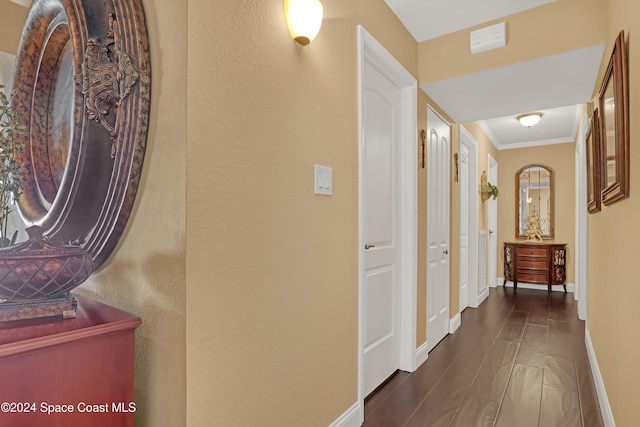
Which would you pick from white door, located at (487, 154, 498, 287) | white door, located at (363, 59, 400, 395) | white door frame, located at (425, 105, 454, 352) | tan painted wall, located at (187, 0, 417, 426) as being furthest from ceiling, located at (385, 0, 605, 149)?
white door, located at (487, 154, 498, 287)

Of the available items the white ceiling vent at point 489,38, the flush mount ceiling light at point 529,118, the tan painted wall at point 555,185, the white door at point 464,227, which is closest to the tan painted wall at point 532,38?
the white ceiling vent at point 489,38

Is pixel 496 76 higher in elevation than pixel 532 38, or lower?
lower

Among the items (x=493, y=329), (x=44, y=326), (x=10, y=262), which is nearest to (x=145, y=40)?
(x=10, y=262)

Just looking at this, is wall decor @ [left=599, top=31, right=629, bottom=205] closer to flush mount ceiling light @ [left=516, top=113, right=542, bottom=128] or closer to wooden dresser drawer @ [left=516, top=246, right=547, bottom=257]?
flush mount ceiling light @ [left=516, top=113, right=542, bottom=128]

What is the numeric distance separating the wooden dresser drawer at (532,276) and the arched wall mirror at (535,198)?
2.32 ft

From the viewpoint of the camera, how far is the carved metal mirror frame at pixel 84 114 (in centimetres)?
117

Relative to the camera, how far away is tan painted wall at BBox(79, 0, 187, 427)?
1.06 meters

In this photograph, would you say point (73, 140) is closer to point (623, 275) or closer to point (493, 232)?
point (623, 275)

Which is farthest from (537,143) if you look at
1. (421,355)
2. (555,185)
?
(421,355)

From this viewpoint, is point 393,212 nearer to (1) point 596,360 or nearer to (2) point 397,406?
(2) point 397,406

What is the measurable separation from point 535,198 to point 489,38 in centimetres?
450

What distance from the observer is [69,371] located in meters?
0.95

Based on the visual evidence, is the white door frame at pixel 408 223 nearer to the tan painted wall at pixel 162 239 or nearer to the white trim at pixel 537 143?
the tan painted wall at pixel 162 239

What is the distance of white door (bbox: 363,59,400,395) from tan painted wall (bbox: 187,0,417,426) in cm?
37
